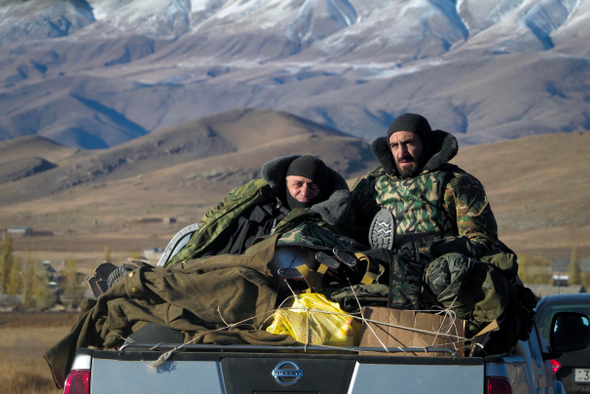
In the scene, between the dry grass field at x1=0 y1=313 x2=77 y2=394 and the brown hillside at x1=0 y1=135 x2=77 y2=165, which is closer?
the dry grass field at x1=0 y1=313 x2=77 y2=394

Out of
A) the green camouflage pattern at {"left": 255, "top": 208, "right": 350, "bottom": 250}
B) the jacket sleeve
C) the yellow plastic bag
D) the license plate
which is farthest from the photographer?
the license plate

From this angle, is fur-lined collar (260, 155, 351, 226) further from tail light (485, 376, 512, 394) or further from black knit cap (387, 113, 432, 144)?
tail light (485, 376, 512, 394)

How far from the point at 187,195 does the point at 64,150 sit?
6142 centimetres

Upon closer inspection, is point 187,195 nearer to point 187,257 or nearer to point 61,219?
point 61,219

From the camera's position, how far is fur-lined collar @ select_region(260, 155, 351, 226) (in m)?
4.66

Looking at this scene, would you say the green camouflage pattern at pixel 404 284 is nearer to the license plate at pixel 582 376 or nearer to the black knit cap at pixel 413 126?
the black knit cap at pixel 413 126

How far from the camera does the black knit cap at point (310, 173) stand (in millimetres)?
4883

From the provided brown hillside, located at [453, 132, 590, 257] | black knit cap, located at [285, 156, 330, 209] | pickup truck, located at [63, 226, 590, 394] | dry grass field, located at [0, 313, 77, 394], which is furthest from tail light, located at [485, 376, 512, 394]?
brown hillside, located at [453, 132, 590, 257]

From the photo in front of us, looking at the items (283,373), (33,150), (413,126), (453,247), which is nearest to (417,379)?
(283,373)

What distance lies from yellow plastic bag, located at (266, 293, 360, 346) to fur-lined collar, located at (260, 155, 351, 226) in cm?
125

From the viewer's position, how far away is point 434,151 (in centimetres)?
545

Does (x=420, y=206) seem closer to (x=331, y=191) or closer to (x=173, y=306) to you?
(x=331, y=191)

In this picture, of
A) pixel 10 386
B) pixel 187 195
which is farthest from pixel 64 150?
pixel 10 386

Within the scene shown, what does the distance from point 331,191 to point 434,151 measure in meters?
0.85
